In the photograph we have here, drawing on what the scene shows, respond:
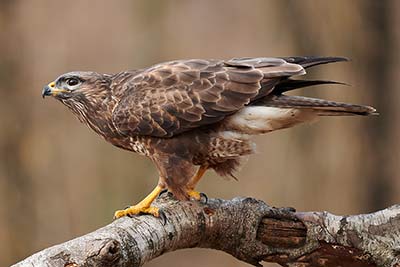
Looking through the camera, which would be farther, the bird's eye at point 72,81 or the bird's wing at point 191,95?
the bird's eye at point 72,81

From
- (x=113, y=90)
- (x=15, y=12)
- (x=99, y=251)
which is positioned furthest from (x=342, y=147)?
(x=99, y=251)

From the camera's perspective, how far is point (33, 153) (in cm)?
1126

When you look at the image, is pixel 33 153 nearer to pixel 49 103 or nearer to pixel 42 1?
pixel 49 103

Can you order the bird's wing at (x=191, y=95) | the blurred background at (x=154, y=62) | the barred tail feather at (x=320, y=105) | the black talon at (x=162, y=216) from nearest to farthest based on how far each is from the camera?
1. the black talon at (x=162, y=216)
2. the barred tail feather at (x=320, y=105)
3. the bird's wing at (x=191, y=95)
4. the blurred background at (x=154, y=62)

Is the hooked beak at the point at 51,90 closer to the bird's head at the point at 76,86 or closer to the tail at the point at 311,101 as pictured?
the bird's head at the point at 76,86

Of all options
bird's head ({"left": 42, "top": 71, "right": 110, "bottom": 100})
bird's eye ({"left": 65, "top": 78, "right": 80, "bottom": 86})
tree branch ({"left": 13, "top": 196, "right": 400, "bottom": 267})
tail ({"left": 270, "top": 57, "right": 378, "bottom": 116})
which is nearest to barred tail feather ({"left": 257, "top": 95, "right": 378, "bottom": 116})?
tail ({"left": 270, "top": 57, "right": 378, "bottom": 116})

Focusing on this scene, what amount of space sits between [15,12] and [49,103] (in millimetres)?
1106

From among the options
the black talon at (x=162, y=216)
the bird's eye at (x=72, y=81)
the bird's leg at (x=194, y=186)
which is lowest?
the black talon at (x=162, y=216)

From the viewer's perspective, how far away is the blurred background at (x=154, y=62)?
32.6 feet

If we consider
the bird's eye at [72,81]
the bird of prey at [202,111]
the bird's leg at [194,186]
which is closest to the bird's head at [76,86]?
the bird's eye at [72,81]

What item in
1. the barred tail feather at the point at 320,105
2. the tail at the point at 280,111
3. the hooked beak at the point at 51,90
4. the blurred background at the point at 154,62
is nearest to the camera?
the barred tail feather at the point at 320,105

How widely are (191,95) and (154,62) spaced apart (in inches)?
218

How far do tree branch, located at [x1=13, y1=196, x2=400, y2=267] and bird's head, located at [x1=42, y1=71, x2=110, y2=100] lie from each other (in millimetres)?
876

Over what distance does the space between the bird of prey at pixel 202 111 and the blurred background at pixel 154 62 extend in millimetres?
4590
